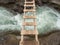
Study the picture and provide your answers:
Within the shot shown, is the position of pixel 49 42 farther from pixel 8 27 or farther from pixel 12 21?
pixel 12 21

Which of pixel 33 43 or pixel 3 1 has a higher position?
pixel 3 1

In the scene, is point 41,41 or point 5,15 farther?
point 5,15

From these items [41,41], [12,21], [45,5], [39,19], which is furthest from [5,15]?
[41,41]

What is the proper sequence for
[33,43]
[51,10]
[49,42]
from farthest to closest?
[51,10], [49,42], [33,43]

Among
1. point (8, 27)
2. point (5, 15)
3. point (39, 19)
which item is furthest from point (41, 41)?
point (5, 15)

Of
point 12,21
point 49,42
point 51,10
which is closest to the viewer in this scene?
point 49,42

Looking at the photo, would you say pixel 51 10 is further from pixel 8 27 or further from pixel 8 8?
pixel 8 27
